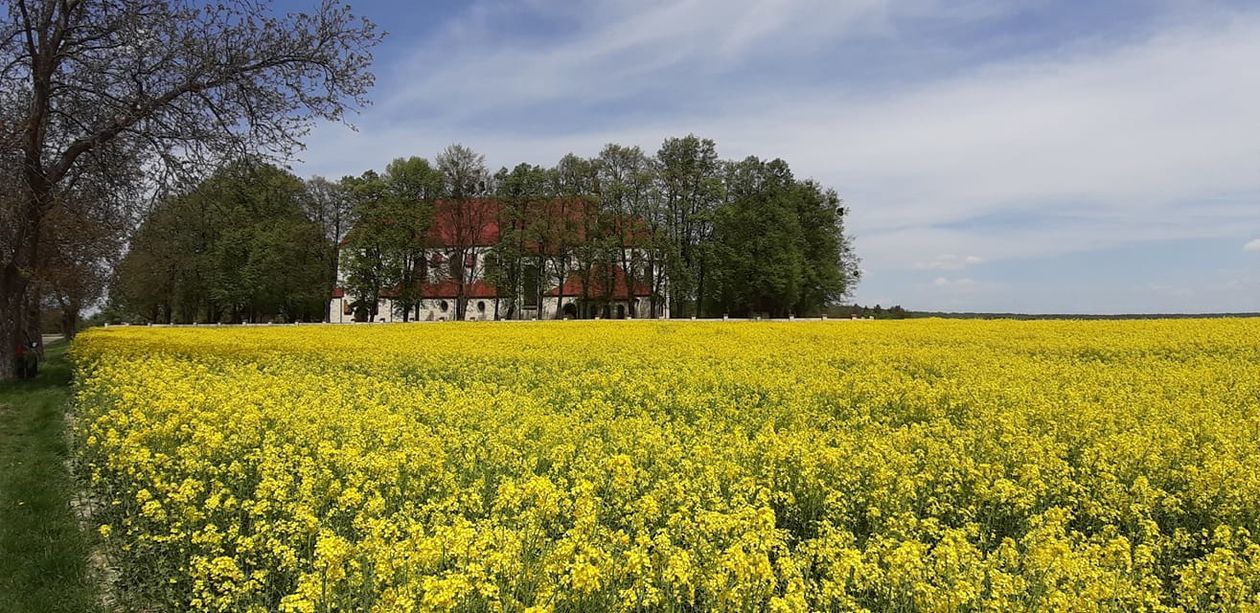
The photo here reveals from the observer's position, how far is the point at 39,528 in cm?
691

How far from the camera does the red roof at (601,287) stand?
61.6m

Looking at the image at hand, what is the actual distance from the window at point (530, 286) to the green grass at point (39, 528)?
49302 millimetres

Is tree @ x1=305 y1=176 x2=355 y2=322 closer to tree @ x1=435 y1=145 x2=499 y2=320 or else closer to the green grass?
tree @ x1=435 y1=145 x2=499 y2=320

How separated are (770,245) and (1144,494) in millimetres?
54582

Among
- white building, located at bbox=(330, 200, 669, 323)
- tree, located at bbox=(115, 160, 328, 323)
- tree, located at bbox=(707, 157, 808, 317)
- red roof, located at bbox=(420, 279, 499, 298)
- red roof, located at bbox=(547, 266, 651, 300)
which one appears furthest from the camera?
red roof, located at bbox=(420, 279, 499, 298)

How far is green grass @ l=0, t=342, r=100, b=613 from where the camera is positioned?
216 inches

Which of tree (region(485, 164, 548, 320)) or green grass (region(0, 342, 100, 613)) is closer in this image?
green grass (region(0, 342, 100, 613))

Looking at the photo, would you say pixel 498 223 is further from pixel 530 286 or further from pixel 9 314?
pixel 9 314

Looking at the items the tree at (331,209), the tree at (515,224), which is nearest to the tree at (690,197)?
the tree at (515,224)

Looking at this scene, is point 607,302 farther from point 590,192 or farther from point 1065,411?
point 1065,411

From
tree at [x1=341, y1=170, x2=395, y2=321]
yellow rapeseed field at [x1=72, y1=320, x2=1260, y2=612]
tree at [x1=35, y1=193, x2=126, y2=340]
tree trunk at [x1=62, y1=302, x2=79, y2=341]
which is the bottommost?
yellow rapeseed field at [x1=72, y1=320, x2=1260, y2=612]

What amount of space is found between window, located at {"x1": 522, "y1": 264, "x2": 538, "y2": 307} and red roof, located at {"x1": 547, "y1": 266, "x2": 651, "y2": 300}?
1.62 meters

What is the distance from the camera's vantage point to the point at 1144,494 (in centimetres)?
595

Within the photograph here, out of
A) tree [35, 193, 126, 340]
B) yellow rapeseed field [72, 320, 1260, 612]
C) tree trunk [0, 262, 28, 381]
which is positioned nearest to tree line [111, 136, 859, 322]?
tree [35, 193, 126, 340]
